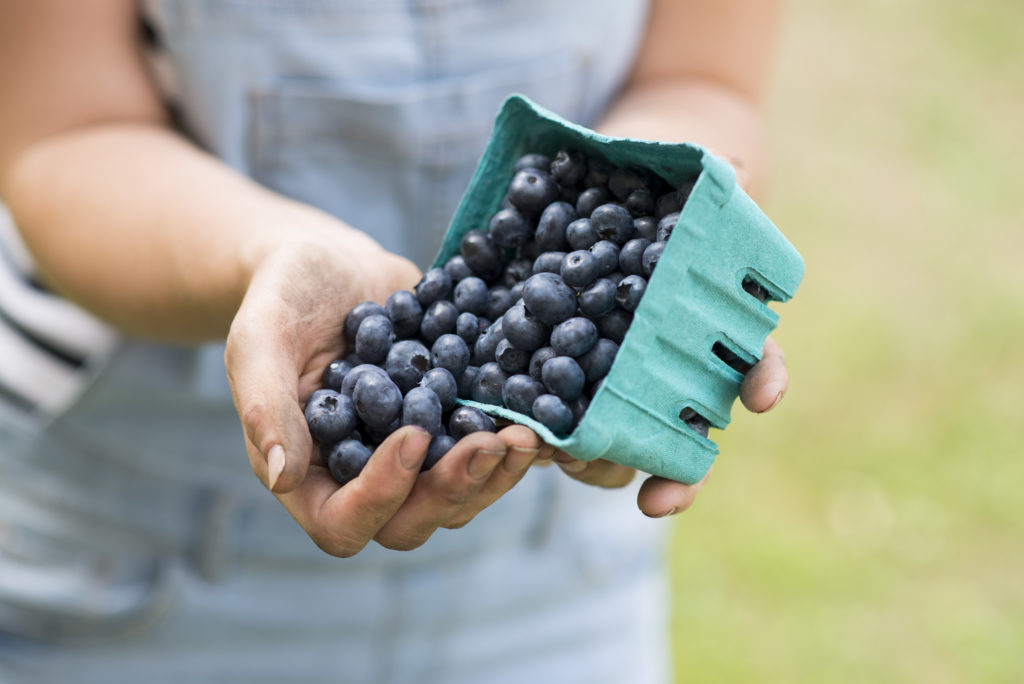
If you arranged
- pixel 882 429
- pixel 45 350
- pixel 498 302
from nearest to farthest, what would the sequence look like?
1. pixel 498 302
2. pixel 45 350
3. pixel 882 429

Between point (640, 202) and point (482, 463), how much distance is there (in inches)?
17.1

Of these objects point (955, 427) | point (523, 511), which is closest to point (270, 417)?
point (523, 511)

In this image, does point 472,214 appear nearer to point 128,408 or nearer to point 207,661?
point 128,408

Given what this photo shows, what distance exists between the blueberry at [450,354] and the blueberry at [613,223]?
0.23 meters

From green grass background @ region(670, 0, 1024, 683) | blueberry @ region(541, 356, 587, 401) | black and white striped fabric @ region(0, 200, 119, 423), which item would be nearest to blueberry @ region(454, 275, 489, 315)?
blueberry @ region(541, 356, 587, 401)

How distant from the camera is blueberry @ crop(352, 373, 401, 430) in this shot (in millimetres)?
1086

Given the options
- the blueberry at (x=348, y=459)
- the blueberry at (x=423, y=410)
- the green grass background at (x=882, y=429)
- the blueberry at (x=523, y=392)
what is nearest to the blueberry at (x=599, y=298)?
the blueberry at (x=523, y=392)

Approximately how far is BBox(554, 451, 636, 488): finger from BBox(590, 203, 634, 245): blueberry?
282 millimetres

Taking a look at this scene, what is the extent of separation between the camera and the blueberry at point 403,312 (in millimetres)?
1201

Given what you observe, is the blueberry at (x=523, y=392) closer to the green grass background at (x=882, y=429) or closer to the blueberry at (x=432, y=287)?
the blueberry at (x=432, y=287)

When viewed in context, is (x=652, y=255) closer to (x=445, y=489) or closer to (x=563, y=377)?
(x=563, y=377)

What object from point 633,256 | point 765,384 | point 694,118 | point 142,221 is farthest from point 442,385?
point 694,118

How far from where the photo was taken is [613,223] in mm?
1158

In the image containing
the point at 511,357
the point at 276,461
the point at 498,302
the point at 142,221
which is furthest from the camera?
the point at 142,221
